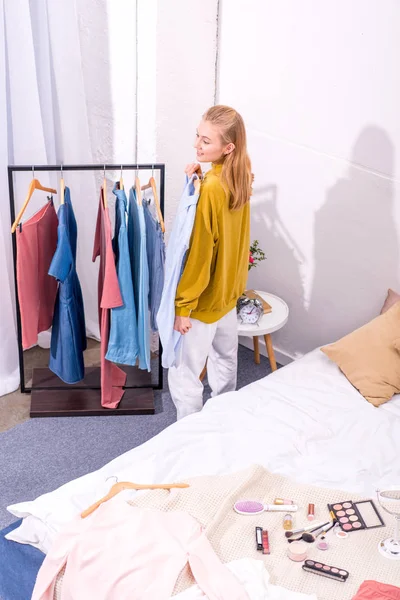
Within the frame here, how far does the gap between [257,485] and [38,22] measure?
2331 millimetres

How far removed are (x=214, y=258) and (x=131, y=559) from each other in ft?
4.05

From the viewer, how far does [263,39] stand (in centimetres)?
351

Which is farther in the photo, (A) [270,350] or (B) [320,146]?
(A) [270,350]

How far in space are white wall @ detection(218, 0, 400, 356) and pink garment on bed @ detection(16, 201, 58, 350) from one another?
1.08 meters

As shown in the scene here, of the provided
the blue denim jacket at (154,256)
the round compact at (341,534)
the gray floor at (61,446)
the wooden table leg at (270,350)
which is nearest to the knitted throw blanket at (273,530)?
the round compact at (341,534)

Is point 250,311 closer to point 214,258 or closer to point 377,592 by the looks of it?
point 214,258

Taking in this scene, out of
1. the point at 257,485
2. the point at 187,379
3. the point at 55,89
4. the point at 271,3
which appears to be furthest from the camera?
the point at 55,89

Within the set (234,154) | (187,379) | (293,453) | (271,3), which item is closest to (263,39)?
(271,3)

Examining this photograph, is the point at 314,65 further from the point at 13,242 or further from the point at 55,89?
the point at 13,242

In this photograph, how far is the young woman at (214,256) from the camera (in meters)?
2.80

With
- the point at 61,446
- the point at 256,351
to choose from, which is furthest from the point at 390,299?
the point at 61,446

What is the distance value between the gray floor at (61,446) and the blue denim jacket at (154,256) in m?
0.51

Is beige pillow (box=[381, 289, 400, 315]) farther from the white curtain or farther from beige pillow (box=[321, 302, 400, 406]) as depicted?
the white curtain

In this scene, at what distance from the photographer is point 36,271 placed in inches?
129
